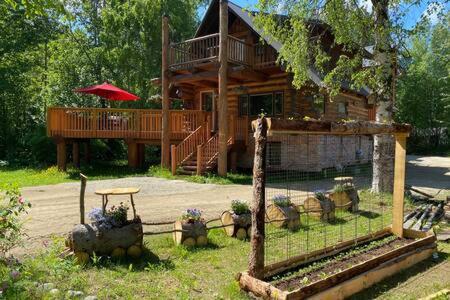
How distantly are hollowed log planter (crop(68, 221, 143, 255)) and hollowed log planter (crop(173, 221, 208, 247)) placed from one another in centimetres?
71

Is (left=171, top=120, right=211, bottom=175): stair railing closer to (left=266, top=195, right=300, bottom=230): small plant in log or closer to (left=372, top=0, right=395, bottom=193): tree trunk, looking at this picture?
(left=372, top=0, right=395, bottom=193): tree trunk

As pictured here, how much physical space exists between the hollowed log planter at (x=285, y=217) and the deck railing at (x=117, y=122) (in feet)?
30.4

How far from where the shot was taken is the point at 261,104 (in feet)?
55.4

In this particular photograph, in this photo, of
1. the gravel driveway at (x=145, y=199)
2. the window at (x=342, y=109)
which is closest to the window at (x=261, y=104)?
the window at (x=342, y=109)

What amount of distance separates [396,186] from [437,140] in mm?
32706

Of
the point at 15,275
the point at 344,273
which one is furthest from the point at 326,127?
the point at 15,275

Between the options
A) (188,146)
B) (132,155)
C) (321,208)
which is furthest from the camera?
(132,155)

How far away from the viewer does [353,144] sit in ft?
63.3

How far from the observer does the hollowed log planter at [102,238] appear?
469 cm

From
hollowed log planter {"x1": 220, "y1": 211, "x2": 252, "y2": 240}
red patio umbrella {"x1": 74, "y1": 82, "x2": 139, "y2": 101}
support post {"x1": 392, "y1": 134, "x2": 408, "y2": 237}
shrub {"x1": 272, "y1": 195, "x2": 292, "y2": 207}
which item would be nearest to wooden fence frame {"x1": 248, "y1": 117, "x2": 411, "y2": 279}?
hollowed log planter {"x1": 220, "y1": 211, "x2": 252, "y2": 240}

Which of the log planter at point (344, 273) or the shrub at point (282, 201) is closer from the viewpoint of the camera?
the log planter at point (344, 273)

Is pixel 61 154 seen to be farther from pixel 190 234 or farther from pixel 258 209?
pixel 258 209

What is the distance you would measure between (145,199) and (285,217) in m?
4.16

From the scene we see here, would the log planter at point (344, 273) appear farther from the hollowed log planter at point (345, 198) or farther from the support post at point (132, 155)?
the support post at point (132, 155)
